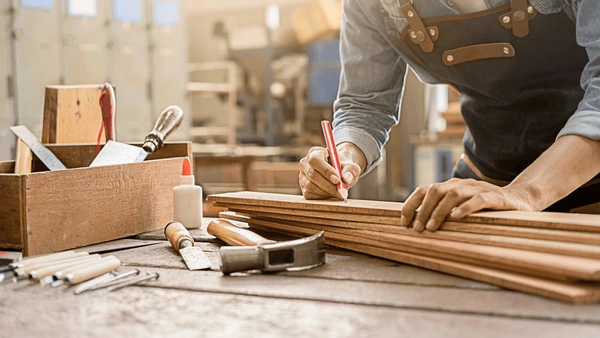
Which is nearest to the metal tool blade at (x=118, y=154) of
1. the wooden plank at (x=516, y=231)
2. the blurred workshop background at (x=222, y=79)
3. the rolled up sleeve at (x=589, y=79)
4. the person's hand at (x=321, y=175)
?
the person's hand at (x=321, y=175)

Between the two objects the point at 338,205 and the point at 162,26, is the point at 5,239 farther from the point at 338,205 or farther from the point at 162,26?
the point at 162,26

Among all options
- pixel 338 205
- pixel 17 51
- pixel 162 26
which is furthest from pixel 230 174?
pixel 338 205

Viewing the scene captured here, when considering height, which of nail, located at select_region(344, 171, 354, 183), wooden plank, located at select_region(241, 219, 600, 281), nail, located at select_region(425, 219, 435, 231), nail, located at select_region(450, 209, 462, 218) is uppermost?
nail, located at select_region(344, 171, 354, 183)

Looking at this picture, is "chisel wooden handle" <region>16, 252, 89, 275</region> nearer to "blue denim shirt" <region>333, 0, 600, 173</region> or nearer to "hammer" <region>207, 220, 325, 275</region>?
"hammer" <region>207, 220, 325, 275</region>

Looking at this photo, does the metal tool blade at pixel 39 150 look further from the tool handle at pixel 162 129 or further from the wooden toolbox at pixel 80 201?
the tool handle at pixel 162 129

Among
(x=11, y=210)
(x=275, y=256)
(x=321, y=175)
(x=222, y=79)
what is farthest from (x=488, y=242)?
(x=222, y=79)

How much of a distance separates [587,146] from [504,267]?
35 centimetres

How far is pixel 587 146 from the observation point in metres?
1.08

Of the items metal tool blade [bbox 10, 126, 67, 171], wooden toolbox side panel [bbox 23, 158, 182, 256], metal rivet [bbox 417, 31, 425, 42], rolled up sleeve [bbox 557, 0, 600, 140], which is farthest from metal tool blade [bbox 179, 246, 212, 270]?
metal rivet [bbox 417, 31, 425, 42]

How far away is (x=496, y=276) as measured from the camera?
84 cm

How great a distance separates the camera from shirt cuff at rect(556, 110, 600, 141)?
107 centimetres

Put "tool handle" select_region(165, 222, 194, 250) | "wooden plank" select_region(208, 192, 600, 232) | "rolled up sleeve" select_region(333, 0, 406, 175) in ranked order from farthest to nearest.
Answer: "rolled up sleeve" select_region(333, 0, 406, 175), "tool handle" select_region(165, 222, 194, 250), "wooden plank" select_region(208, 192, 600, 232)

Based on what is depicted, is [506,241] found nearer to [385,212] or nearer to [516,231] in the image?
[516,231]

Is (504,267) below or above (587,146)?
below
